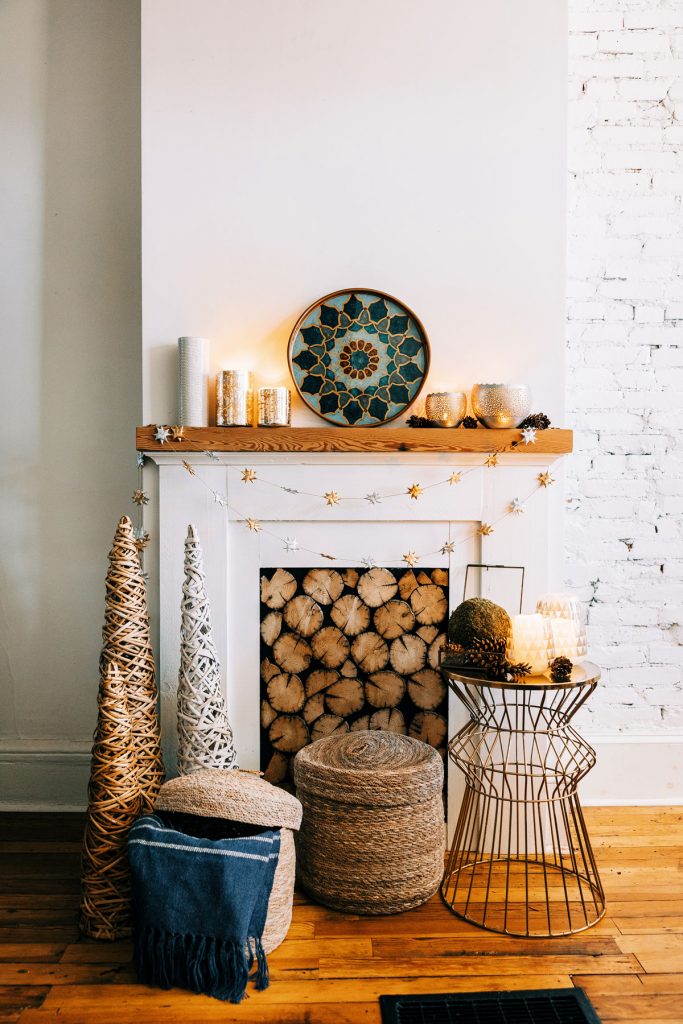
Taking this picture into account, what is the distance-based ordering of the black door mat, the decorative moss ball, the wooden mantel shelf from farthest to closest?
the wooden mantel shelf < the decorative moss ball < the black door mat

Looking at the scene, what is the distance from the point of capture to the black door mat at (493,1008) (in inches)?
59.4

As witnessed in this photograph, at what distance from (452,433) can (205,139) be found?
1120 mm

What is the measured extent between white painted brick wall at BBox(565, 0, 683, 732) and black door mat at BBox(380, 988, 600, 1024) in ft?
3.68

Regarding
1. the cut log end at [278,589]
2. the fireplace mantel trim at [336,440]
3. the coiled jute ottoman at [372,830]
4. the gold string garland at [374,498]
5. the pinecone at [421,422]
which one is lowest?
the coiled jute ottoman at [372,830]

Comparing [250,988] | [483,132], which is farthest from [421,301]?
[250,988]

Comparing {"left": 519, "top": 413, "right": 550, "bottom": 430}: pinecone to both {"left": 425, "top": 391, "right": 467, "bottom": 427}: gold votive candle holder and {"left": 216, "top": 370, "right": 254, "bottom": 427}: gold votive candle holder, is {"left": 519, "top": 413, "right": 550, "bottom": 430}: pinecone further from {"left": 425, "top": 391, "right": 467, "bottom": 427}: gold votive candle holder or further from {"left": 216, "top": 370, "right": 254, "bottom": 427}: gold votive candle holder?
{"left": 216, "top": 370, "right": 254, "bottom": 427}: gold votive candle holder

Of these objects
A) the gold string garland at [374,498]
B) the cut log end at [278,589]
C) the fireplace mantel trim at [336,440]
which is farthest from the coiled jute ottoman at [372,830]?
the fireplace mantel trim at [336,440]

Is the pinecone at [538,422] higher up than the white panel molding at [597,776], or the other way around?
the pinecone at [538,422]

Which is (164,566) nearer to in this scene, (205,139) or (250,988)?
(250,988)

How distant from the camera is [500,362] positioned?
2.25 metres

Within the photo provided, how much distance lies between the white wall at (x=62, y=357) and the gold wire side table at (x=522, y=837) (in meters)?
1.29

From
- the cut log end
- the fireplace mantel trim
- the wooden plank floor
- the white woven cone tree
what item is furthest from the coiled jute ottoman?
the fireplace mantel trim

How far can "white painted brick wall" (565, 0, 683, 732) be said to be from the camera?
2492mm

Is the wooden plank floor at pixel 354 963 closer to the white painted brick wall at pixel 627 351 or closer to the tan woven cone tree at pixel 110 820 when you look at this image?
the tan woven cone tree at pixel 110 820
